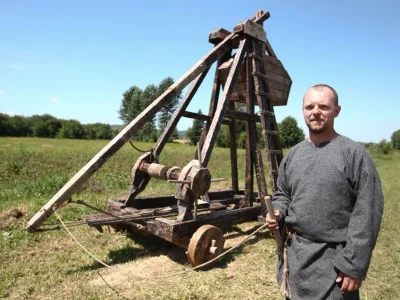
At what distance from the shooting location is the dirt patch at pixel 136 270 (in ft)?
12.6

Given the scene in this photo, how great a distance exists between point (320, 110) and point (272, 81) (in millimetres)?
4537

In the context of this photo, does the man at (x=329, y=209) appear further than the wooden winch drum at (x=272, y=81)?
No

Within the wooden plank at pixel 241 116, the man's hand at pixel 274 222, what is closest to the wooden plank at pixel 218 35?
the wooden plank at pixel 241 116

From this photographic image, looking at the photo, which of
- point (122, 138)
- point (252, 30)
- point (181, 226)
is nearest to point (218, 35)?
point (252, 30)

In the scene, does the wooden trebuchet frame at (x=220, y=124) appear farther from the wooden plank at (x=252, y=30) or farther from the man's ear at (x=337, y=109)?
the man's ear at (x=337, y=109)

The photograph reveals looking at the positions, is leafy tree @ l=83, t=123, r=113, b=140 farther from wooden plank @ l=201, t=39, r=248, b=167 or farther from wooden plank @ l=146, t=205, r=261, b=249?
wooden plank @ l=146, t=205, r=261, b=249

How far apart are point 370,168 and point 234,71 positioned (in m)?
3.87

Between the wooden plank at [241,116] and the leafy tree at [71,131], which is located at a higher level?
the leafy tree at [71,131]

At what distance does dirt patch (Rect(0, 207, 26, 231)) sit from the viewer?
5518mm

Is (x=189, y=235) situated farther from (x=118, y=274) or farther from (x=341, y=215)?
(x=341, y=215)

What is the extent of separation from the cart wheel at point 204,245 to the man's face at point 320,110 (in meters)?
2.58

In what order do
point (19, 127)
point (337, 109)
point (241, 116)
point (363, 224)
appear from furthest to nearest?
point (19, 127) < point (241, 116) < point (337, 109) < point (363, 224)

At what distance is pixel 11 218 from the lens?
580 centimetres

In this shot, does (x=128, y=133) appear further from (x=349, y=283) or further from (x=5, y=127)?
(x=5, y=127)
